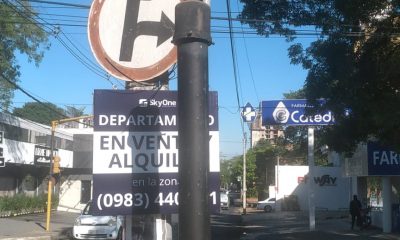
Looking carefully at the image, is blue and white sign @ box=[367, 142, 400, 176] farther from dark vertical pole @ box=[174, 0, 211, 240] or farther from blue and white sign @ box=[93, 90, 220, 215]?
dark vertical pole @ box=[174, 0, 211, 240]

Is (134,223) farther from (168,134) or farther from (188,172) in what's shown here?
(188,172)

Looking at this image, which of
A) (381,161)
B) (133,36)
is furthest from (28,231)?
(133,36)

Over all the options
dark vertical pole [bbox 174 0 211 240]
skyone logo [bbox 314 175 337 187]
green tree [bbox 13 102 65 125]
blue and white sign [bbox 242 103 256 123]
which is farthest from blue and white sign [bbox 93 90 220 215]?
green tree [bbox 13 102 65 125]

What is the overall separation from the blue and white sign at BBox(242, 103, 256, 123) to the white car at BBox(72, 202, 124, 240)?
1067 cm

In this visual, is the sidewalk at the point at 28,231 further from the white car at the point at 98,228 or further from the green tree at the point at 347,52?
the green tree at the point at 347,52

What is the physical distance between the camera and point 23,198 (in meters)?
36.6

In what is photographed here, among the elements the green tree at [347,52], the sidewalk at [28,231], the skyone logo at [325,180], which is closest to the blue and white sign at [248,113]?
the sidewalk at [28,231]

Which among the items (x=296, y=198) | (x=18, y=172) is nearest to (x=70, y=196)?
(x=18, y=172)

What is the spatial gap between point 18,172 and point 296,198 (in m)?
24.3

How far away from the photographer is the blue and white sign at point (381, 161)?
2278 centimetres

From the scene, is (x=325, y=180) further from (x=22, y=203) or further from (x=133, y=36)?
(x=133, y=36)

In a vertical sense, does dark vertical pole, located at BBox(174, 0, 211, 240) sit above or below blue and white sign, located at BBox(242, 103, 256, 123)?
below

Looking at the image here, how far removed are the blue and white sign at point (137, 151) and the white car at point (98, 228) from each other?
1653 centimetres

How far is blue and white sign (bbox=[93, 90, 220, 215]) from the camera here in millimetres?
3350
